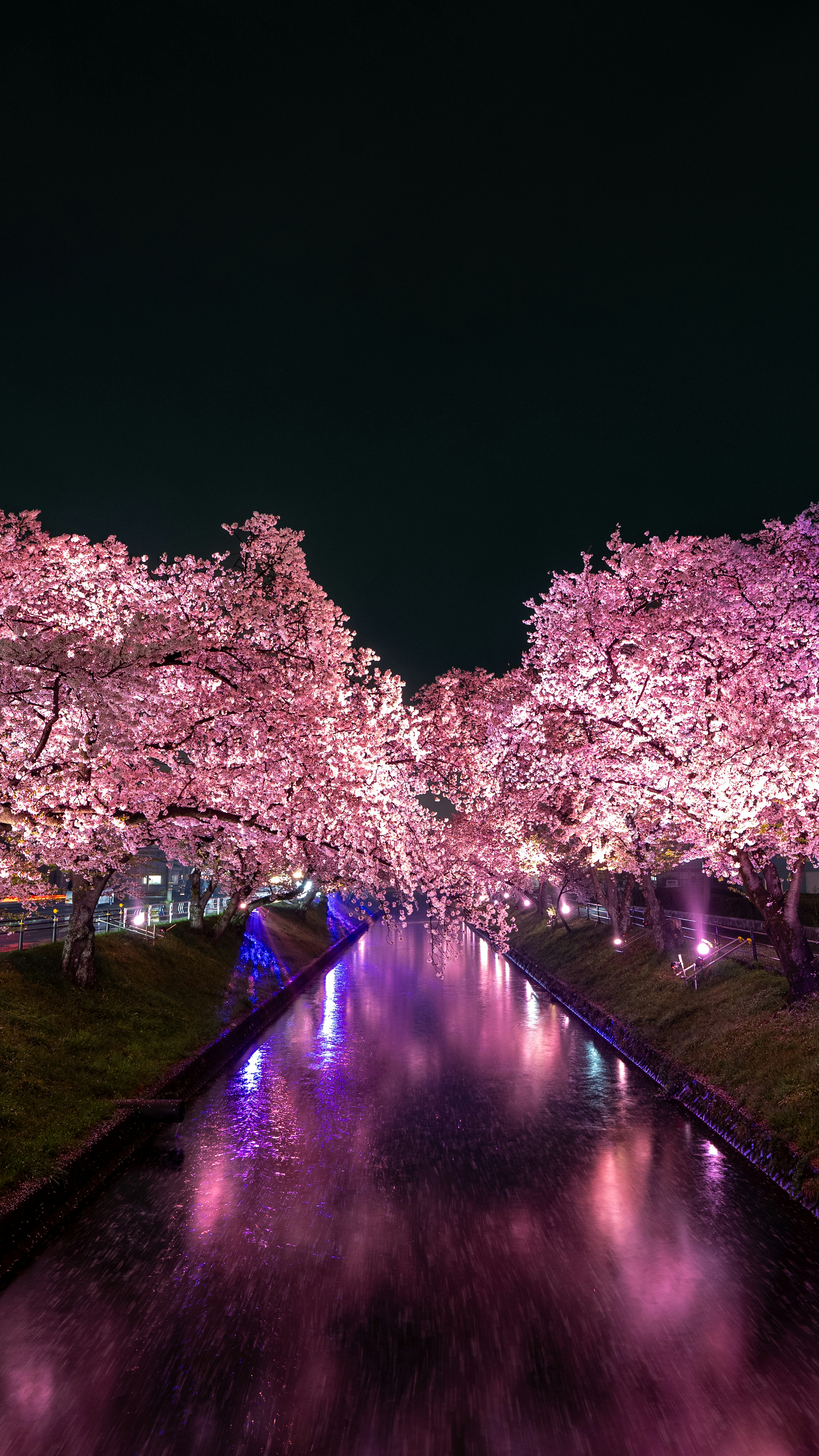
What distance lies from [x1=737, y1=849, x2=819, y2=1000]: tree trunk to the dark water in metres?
3.82

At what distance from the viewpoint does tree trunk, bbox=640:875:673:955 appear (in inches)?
1086

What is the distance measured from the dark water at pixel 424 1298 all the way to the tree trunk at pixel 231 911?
18.8 metres

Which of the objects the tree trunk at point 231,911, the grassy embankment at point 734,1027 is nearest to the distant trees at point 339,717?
the grassy embankment at point 734,1027

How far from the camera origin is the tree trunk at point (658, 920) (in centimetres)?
2758

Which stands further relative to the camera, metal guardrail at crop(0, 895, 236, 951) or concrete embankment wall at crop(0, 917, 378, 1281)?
metal guardrail at crop(0, 895, 236, 951)

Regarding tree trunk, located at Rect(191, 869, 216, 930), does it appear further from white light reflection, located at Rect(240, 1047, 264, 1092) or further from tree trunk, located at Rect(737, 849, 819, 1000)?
tree trunk, located at Rect(737, 849, 819, 1000)

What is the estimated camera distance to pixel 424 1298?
847 cm

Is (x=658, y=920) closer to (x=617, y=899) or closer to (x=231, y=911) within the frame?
(x=617, y=899)

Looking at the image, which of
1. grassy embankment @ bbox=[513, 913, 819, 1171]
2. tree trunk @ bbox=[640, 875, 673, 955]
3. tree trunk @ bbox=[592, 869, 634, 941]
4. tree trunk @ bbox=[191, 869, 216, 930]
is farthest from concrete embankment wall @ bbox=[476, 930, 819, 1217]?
tree trunk @ bbox=[191, 869, 216, 930]

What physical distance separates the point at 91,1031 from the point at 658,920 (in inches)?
731

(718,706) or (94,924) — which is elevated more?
(718,706)

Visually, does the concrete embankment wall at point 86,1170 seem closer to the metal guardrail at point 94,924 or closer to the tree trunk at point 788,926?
the metal guardrail at point 94,924

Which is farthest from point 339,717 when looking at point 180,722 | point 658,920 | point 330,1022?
point 658,920

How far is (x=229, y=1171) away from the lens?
12.6m
